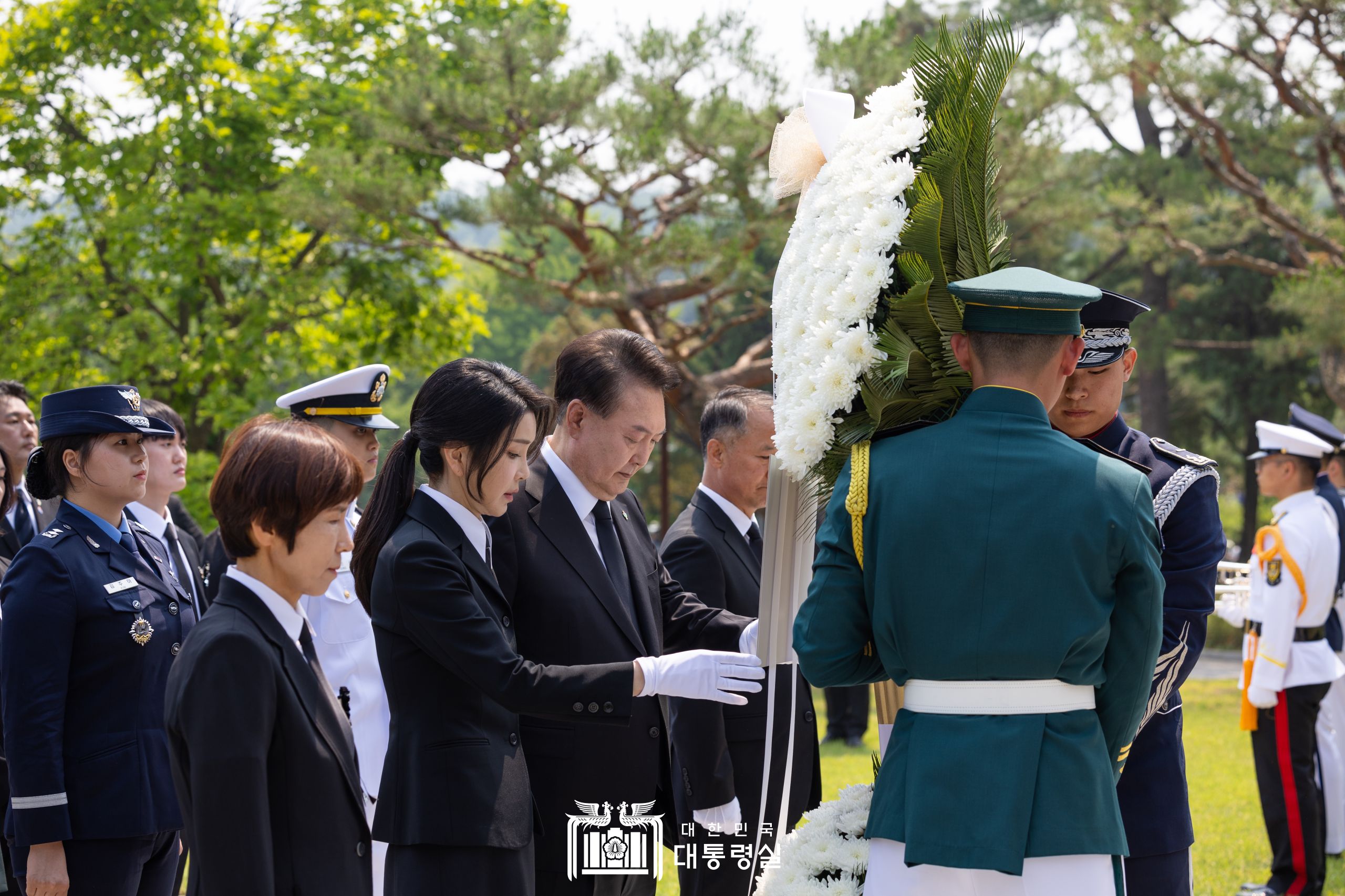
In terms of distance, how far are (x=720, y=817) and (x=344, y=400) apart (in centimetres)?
211

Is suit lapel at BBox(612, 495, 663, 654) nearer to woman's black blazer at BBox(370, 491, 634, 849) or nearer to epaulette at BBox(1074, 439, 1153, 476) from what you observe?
woman's black blazer at BBox(370, 491, 634, 849)

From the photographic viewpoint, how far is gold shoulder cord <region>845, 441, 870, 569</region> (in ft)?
7.73

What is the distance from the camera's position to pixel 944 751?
2281mm

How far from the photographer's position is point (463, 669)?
8.46 feet

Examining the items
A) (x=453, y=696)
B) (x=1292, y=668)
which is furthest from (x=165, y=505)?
(x=1292, y=668)

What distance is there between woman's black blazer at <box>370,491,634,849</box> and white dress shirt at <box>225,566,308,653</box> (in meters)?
0.30

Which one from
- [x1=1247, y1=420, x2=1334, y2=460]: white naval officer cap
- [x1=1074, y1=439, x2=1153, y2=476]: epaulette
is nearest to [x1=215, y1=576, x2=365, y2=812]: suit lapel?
[x1=1074, y1=439, x2=1153, y2=476]: epaulette

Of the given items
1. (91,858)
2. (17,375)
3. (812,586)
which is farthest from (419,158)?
(812,586)

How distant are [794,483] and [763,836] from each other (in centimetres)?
147

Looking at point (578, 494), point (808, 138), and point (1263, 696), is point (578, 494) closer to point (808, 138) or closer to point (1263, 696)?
point (808, 138)

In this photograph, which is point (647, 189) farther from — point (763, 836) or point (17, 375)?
point (763, 836)

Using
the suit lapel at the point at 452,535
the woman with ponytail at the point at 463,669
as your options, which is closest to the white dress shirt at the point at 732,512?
the woman with ponytail at the point at 463,669

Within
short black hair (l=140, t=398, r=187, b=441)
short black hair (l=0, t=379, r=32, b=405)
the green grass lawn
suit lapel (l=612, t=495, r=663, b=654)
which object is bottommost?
the green grass lawn

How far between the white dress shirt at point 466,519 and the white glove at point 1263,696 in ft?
15.5
